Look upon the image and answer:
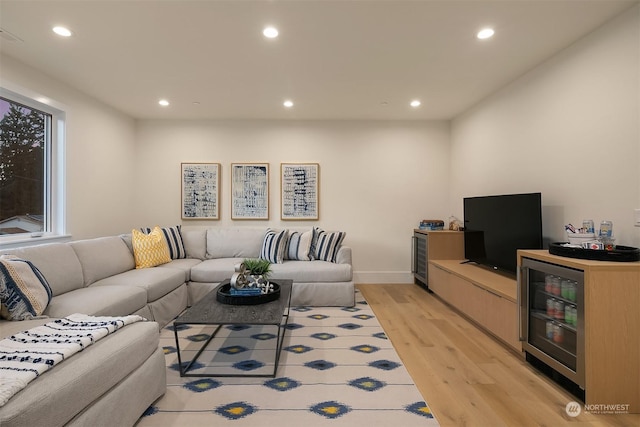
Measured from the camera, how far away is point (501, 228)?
325cm

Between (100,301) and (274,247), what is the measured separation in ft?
6.90

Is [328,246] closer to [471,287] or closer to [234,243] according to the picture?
[234,243]

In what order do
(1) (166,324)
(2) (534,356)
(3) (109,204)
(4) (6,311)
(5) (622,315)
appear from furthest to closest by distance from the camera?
(3) (109,204) < (1) (166,324) < (2) (534,356) < (4) (6,311) < (5) (622,315)

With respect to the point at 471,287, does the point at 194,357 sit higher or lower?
lower

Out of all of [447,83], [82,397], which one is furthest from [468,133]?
[82,397]

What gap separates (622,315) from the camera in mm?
1826

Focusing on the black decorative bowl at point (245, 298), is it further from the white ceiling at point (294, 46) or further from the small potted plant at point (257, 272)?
the white ceiling at point (294, 46)

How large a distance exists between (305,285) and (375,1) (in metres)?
2.84

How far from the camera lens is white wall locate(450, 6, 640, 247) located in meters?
2.20

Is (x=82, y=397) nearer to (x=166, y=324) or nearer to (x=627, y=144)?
(x=166, y=324)

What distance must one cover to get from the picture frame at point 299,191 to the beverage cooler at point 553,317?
3018 millimetres

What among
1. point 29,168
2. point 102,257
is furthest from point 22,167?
point 102,257

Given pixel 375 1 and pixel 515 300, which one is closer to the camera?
pixel 375 1

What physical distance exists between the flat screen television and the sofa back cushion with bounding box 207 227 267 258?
2.67m
